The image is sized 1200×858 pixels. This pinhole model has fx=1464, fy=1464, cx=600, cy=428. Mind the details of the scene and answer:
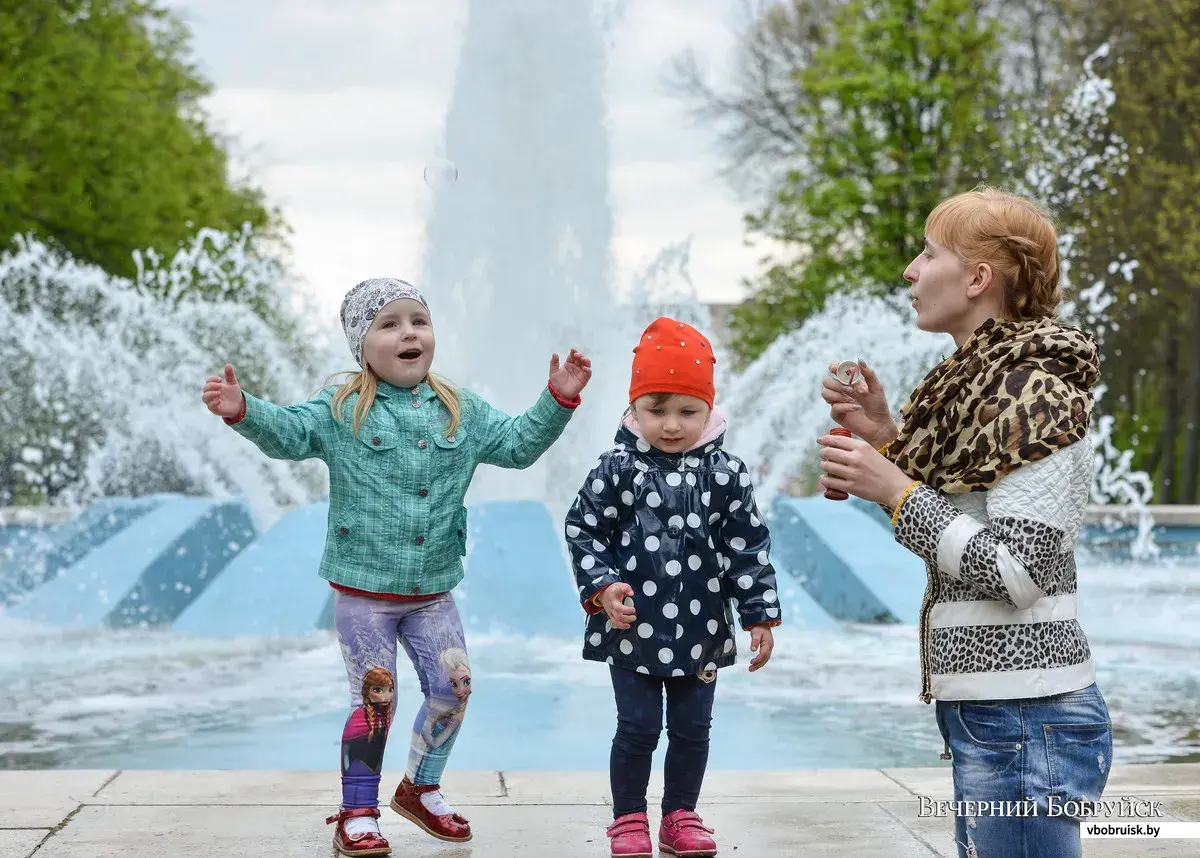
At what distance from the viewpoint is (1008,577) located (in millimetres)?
2377

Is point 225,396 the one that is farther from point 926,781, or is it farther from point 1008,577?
point 926,781

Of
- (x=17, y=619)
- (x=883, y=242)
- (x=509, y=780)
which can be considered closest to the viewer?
(x=509, y=780)

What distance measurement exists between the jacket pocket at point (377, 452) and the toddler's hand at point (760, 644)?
3.32ft

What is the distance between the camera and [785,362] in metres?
15.9

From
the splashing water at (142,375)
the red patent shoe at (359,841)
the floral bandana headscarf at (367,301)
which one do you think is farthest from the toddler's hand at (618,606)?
the splashing water at (142,375)

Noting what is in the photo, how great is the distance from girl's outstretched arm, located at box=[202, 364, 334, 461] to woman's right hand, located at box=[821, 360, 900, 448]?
4.54 ft

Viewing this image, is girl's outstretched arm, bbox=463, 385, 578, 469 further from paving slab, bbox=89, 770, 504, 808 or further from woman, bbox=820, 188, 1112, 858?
woman, bbox=820, 188, 1112, 858

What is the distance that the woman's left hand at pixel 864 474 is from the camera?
2502mm

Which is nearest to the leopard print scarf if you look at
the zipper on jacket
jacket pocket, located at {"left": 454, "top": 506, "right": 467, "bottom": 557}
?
the zipper on jacket

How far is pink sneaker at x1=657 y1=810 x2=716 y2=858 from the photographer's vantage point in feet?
11.6

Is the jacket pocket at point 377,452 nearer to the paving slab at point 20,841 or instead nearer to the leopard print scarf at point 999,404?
the paving slab at point 20,841

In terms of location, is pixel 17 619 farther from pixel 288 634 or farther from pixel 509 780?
pixel 509 780

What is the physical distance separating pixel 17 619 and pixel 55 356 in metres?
6.83

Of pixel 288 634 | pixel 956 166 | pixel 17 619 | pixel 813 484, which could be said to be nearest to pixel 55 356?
pixel 17 619
